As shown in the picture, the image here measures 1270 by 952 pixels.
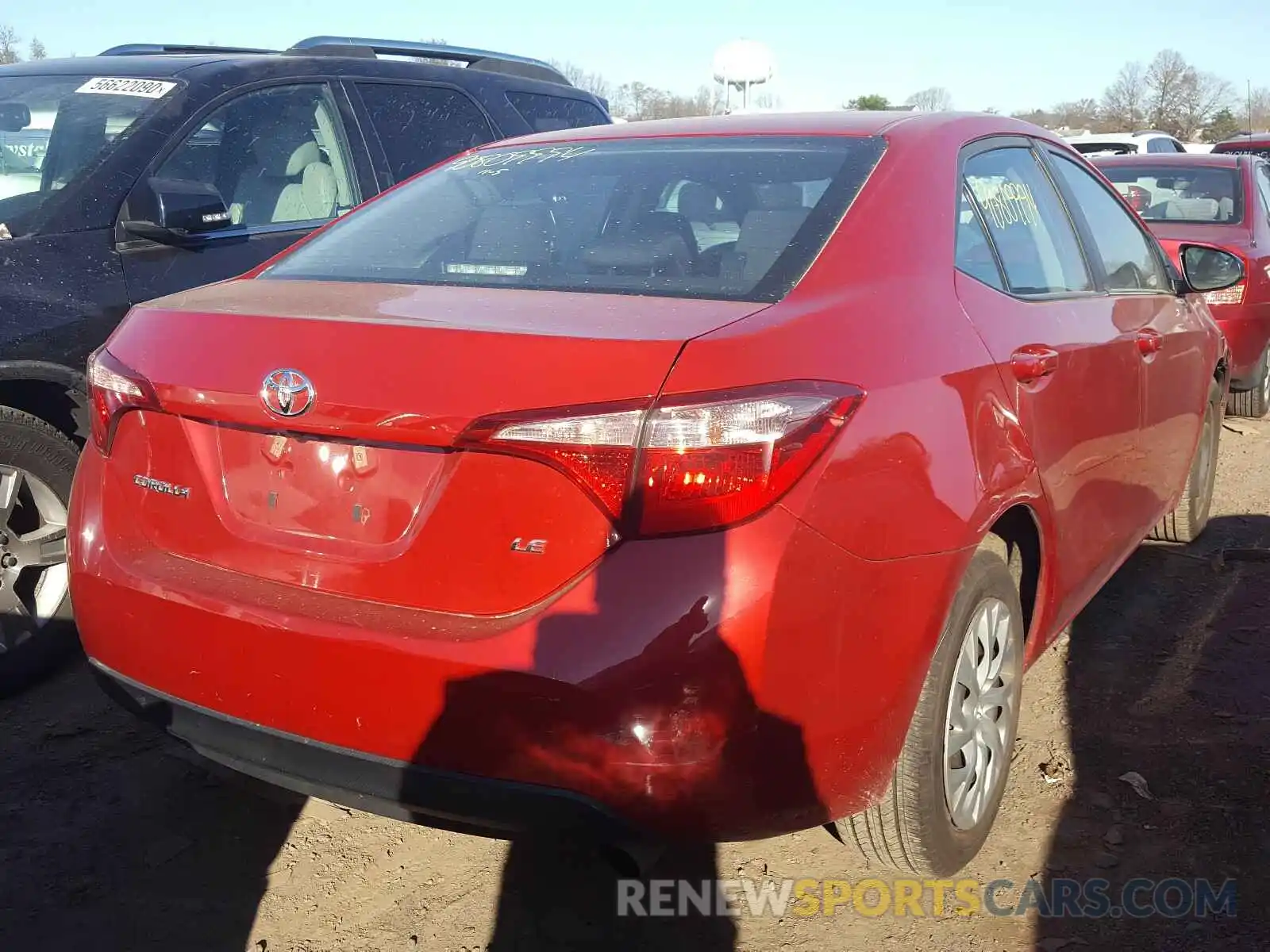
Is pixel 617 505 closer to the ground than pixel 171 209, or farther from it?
closer to the ground

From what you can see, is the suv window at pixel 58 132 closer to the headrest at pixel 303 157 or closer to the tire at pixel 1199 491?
the headrest at pixel 303 157

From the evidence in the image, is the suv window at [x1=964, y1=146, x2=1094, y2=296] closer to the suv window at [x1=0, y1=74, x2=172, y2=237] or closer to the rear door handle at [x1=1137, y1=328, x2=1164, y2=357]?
the rear door handle at [x1=1137, y1=328, x2=1164, y2=357]

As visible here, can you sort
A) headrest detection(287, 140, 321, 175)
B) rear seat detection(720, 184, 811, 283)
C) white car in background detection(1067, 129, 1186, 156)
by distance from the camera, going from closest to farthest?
rear seat detection(720, 184, 811, 283) < headrest detection(287, 140, 321, 175) < white car in background detection(1067, 129, 1186, 156)

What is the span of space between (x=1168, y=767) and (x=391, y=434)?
7.49ft

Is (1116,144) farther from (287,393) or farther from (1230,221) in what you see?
(287,393)

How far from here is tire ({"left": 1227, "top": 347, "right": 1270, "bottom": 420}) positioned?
742cm

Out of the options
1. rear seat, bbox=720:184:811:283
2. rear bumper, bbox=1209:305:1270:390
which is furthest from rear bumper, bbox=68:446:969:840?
rear bumper, bbox=1209:305:1270:390

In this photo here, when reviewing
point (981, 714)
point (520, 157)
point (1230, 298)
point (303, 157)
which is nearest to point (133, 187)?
point (303, 157)

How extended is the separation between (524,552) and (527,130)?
12.6ft

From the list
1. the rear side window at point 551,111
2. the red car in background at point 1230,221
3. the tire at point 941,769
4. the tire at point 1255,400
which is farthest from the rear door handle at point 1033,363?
the tire at point 1255,400

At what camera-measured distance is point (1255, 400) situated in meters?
7.58

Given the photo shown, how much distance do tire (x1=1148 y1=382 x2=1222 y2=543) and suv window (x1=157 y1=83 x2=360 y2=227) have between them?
11.2 ft

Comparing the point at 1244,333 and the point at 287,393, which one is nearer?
the point at 287,393

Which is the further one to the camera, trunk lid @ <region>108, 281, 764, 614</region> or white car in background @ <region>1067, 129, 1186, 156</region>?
white car in background @ <region>1067, 129, 1186, 156</region>
